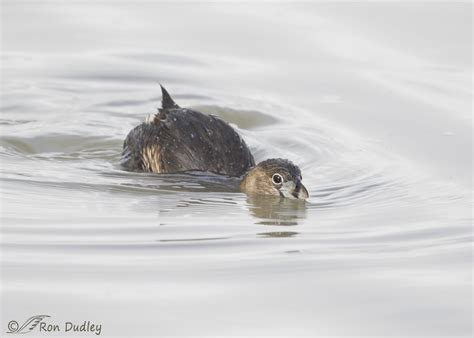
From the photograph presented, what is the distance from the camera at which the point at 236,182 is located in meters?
11.2

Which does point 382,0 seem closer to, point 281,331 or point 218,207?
point 218,207

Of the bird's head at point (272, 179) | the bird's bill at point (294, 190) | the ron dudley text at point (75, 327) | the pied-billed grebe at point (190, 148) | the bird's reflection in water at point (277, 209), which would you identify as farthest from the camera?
the pied-billed grebe at point (190, 148)

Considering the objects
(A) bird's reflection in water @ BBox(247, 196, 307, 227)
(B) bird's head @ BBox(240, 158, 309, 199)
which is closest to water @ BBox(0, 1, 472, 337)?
(A) bird's reflection in water @ BBox(247, 196, 307, 227)

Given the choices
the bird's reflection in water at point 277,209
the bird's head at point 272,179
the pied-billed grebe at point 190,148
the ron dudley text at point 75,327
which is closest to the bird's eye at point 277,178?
the bird's head at point 272,179

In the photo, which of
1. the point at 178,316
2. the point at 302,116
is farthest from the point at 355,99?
the point at 178,316

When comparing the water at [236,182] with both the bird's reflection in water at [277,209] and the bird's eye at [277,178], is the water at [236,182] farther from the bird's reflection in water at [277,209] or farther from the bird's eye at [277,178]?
the bird's eye at [277,178]

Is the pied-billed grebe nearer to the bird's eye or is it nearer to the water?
the water

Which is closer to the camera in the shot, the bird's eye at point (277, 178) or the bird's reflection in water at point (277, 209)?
the bird's reflection in water at point (277, 209)

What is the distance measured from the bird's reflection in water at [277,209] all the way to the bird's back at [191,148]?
0.79 metres

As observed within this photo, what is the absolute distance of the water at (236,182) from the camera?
7.48 meters

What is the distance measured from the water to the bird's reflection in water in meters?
0.03

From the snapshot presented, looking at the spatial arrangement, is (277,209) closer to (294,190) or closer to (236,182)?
(294,190)

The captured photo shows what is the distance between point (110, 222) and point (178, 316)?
7.08 feet

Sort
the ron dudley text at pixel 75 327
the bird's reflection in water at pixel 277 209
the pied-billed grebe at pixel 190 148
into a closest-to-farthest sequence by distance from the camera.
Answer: the ron dudley text at pixel 75 327 → the bird's reflection in water at pixel 277 209 → the pied-billed grebe at pixel 190 148
